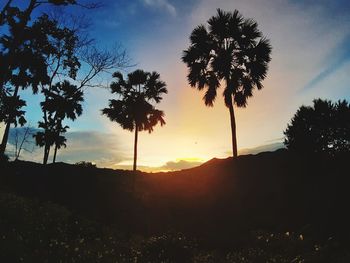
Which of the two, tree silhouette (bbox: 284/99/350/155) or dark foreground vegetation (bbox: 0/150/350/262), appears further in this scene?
tree silhouette (bbox: 284/99/350/155)

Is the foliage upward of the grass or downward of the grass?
upward

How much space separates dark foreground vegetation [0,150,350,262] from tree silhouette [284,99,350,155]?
17.2 metres

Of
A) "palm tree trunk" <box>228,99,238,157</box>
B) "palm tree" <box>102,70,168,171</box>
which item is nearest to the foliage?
"palm tree" <box>102,70,168,171</box>

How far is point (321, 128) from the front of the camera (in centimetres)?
4866

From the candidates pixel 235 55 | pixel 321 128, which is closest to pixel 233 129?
pixel 235 55

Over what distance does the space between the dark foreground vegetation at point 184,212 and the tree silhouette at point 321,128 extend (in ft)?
56.5

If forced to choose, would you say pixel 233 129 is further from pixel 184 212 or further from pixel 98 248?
pixel 98 248

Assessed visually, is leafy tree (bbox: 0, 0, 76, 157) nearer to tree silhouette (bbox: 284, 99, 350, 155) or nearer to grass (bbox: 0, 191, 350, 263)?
grass (bbox: 0, 191, 350, 263)

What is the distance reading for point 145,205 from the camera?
2862 cm

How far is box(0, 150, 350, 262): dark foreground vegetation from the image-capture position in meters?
13.3

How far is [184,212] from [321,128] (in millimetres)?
29313

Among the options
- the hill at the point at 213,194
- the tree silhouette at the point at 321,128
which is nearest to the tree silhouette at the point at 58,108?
the hill at the point at 213,194

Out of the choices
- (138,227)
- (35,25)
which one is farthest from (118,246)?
(35,25)

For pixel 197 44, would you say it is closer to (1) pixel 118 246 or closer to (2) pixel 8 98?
(2) pixel 8 98
